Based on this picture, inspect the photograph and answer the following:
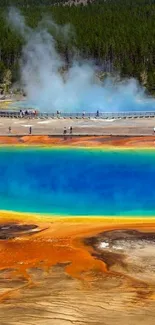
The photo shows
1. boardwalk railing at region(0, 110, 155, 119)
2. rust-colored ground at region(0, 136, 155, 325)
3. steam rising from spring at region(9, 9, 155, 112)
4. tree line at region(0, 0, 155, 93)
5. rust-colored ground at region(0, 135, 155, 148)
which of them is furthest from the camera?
tree line at region(0, 0, 155, 93)

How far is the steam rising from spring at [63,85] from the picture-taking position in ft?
180

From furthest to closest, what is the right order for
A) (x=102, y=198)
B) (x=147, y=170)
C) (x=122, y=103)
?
(x=122, y=103)
(x=147, y=170)
(x=102, y=198)

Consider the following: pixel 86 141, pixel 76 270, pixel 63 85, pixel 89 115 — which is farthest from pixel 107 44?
pixel 76 270

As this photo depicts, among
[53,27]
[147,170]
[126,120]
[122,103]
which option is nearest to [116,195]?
[147,170]

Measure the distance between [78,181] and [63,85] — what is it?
115ft

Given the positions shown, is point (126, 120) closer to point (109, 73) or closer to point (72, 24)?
point (109, 73)

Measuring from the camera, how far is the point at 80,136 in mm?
39562

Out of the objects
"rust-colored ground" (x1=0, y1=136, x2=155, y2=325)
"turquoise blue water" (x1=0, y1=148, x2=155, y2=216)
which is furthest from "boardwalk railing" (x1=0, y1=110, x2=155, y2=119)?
"rust-colored ground" (x1=0, y1=136, x2=155, y2=325)

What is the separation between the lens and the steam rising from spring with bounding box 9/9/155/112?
54812 millimetres

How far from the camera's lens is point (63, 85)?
6294 cm

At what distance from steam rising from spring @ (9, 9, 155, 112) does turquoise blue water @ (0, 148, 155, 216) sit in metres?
16.8

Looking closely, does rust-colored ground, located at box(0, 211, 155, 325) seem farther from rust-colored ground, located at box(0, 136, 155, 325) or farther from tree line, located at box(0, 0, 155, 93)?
tree line, located at box(0, 0, 155, 93)

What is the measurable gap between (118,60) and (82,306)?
200 feet

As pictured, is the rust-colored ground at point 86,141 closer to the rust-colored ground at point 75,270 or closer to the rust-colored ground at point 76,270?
the rust-colored ground at point 76,270
